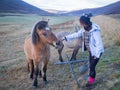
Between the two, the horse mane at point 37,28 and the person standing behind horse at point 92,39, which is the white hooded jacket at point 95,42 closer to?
the person standing behind horse at point 92,39

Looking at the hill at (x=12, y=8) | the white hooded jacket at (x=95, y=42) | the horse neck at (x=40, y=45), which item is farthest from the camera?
the hill at (x=12, y=8)

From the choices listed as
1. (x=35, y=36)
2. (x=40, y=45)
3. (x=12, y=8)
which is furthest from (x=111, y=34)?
(x=12, y=8)

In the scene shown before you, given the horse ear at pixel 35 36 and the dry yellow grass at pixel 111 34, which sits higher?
the horse ear at pixel 35 36

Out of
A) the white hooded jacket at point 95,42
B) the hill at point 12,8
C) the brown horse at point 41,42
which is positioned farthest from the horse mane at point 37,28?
the hill at point 12,8

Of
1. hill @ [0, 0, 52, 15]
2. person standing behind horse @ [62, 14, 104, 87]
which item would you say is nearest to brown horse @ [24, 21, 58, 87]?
person standing behind horse @ [62, 14, 104, 87]

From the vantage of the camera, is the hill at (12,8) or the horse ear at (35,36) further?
the hill at (12,8)

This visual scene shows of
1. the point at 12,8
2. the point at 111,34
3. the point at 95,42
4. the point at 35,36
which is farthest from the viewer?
the point at 12,8

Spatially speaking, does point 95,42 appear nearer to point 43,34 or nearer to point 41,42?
point 43,34

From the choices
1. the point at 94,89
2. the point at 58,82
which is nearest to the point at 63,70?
the point at 58,82

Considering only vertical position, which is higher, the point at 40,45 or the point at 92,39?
the point at 92,39

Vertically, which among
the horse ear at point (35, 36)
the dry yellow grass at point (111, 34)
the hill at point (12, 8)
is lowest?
the hill at point (12, 8)

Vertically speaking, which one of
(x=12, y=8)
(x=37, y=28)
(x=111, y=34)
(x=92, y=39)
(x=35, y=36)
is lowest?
(x=12, y=8)

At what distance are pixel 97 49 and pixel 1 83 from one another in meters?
3.56

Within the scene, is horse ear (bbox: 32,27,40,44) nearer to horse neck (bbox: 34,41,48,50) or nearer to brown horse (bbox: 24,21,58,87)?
brown horse (bbox: 24,21,58,87)
